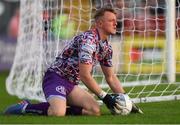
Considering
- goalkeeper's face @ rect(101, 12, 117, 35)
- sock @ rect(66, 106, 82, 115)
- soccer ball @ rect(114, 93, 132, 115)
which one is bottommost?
sock @ rect(66, 106, 82, 115)

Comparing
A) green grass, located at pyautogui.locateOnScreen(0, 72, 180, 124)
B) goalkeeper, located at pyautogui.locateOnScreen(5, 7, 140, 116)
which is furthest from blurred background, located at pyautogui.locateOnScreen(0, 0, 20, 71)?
goalkeeper, located at pyautogui.locateOnScreen(5, 7, 140, 116)

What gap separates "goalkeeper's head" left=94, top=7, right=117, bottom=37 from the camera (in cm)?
746

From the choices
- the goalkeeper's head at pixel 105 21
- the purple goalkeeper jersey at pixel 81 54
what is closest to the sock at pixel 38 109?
the purple goalkeeper jersey at pixel 81 54

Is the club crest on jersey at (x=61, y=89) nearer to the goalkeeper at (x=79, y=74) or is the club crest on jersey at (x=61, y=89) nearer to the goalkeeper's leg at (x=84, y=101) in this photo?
the goalkeeper at (x=79, y=74)

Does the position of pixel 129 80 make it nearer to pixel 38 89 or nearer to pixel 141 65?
pixel 141 65

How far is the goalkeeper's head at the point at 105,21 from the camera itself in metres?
7.46

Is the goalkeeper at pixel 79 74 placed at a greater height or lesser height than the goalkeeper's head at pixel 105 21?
lesser

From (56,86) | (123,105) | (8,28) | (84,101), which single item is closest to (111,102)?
(123,105)

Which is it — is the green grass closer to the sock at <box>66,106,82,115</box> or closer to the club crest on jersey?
the sock at <box>66,106,82,115</box>

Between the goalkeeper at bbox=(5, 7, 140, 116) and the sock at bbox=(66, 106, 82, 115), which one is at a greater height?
the goalkeeper at bbox=(5, 7, 140, 116)

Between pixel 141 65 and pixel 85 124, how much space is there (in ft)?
23.0

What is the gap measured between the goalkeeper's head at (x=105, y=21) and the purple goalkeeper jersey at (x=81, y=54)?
7cm

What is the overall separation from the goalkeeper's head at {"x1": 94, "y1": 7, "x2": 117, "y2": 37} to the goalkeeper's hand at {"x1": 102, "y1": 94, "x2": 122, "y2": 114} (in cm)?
66

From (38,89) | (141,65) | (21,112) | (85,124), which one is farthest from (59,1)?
(85,124)
